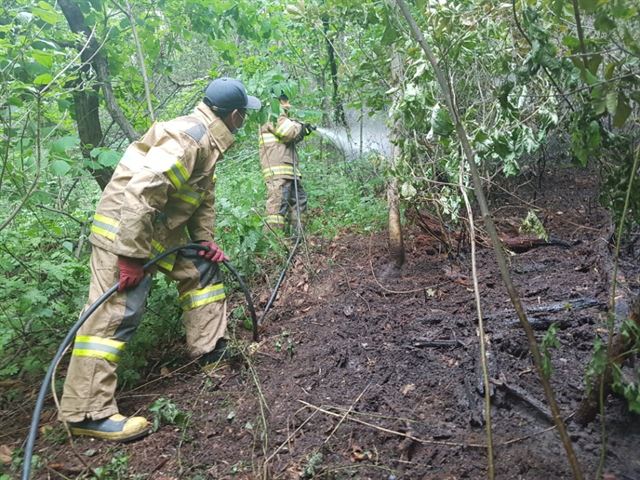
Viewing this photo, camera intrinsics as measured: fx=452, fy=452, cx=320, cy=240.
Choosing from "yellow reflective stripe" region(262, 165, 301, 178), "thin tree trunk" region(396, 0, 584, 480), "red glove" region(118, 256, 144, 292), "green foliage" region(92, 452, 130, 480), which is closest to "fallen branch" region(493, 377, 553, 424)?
"thin tree trunk" region(396, 0, 584, 480)

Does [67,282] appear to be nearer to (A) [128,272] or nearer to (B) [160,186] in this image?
(A) [128,272]

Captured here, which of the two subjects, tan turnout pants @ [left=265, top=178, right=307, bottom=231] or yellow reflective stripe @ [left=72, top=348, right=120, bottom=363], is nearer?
yellow reflective stripe @ [left=72, top=348, right=120, bottom=363]

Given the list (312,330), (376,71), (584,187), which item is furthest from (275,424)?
(584,187)

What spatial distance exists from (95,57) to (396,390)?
13.0ft

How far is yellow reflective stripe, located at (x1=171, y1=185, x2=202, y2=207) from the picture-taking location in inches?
125

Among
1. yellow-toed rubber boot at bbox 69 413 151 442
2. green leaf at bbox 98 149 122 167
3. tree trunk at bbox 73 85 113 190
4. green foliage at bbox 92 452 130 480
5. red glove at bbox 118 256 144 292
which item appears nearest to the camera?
green foliage at bbox 92 452 130 480

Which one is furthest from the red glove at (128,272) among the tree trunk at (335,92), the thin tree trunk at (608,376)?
the tree trunk at (335,92)

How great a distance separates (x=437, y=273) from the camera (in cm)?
411

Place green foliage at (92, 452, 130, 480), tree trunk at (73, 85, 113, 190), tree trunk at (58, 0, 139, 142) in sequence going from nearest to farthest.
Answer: green foliage at (92, 452, 130, 480)
tree trunk at (58, 0, 139, 142)
tree trunk at (73, 85, 113, 190)

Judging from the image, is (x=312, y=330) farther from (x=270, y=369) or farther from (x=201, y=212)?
(x=201, y=212)

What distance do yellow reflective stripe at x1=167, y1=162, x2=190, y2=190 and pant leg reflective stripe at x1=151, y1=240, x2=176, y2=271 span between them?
0.47 meters

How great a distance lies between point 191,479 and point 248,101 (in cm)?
255

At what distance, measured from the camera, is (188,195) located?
3.21 meters

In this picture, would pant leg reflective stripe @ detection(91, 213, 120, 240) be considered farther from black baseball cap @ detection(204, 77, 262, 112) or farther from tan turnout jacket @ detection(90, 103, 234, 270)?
black baseball cap @ detection(204, 77, 262, 112)
